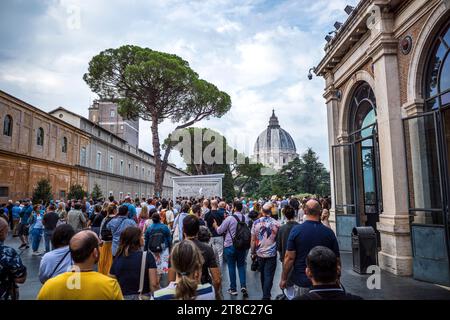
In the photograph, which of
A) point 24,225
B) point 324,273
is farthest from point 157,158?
point 324,273

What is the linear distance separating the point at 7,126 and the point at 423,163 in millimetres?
23814

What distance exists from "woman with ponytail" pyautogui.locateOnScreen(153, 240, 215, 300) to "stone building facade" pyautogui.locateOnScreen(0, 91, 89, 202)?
72.6 ft

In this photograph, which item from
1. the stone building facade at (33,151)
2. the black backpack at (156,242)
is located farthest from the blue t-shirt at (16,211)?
the black backpack at (156,242)

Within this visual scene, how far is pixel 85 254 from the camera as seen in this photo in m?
2.32

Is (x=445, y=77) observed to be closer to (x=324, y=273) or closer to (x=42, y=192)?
(x=324, y=273)

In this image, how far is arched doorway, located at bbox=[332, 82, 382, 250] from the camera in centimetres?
972

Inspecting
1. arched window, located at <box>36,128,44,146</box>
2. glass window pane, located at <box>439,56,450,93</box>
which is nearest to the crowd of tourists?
glass window pane, located at <box>439,56,450,93</box>

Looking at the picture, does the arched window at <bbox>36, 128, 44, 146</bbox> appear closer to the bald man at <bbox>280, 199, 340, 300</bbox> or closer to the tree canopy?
the bald man at <bbox>280, 199, 340, 300</bbox>

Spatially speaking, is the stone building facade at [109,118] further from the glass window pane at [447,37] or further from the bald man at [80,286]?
the bald man at [80,286]

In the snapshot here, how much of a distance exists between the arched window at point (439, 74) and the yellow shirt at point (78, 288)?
757cm

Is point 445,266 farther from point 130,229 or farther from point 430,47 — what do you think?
point 130,229

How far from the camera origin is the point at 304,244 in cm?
367

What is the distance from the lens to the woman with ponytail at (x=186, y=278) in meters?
2.23
